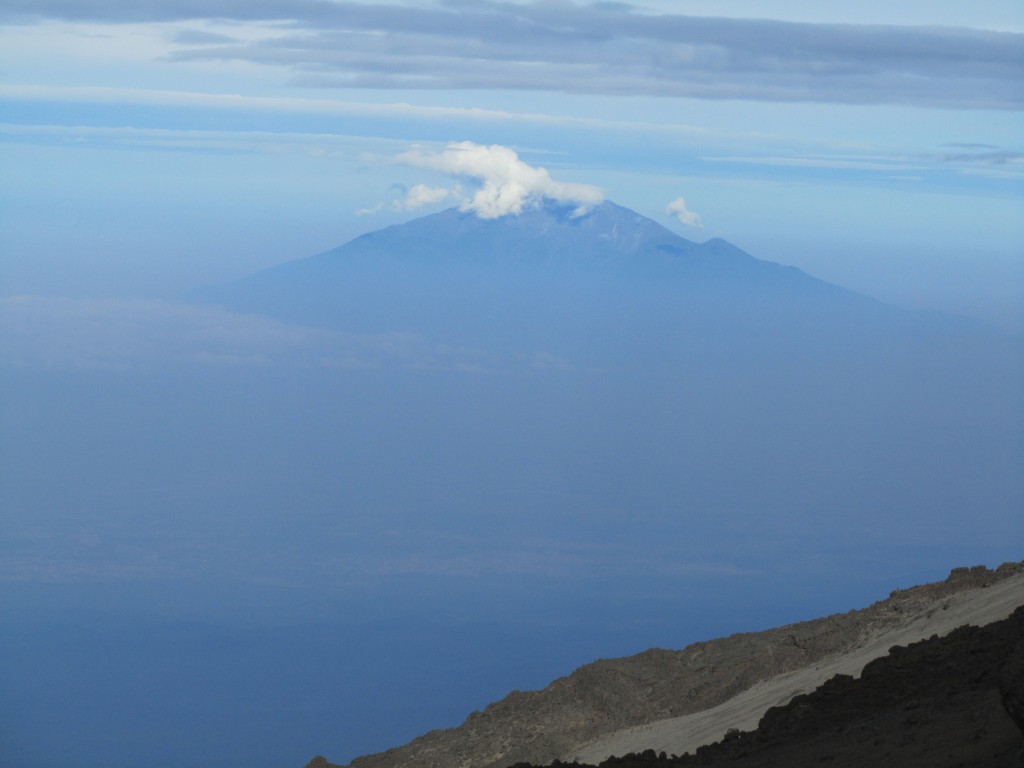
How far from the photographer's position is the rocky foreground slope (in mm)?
16109

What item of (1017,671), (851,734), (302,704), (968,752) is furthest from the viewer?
(302,704)

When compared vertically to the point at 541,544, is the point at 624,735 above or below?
below

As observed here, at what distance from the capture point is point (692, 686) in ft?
63.7

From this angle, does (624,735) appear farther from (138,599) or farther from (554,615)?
(138,599)

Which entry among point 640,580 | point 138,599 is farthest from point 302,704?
point 640,580

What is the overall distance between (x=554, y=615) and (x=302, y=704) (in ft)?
135

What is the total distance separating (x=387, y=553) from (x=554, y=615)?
36.7 metres

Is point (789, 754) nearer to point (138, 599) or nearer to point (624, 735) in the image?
point (624, 735)

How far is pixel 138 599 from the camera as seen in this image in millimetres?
159000

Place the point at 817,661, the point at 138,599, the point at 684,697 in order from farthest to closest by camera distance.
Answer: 1. the point at 138,599
2. the point at 684,697
3. the point at 817,661

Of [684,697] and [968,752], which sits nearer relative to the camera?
[968,752]

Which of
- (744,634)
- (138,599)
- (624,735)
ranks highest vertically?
(138,599)

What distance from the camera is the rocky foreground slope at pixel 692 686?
1611 cm

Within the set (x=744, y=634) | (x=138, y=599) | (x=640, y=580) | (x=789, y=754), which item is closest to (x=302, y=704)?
(x=138, y=599)
